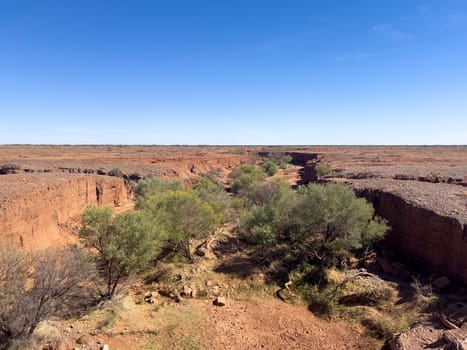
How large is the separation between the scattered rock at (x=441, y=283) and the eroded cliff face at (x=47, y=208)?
52.5ft

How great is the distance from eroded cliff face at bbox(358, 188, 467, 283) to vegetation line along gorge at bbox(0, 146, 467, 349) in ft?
0.17

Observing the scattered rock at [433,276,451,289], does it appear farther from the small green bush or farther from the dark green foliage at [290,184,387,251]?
the small green bush

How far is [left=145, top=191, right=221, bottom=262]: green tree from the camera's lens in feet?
46.6

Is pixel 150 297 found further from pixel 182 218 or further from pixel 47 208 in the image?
pixel 47 208

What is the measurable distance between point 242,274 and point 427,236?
831 cm

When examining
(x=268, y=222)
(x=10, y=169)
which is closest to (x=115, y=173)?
(x=10, y=169)

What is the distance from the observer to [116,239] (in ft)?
35.0

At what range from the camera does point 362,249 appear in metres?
14.8

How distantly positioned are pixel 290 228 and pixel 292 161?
66.5 m

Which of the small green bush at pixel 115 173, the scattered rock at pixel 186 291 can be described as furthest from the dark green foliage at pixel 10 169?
the scattered rock at pixel 186 291

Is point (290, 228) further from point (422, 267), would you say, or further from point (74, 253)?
point (74, 253)

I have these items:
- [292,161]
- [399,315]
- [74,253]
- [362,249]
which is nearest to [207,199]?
[362,249]

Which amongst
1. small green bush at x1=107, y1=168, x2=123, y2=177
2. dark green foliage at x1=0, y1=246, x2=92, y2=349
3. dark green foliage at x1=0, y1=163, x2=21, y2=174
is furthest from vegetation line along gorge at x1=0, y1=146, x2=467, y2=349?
small green bush at x1=107, y1=168, x2=123, y2=177

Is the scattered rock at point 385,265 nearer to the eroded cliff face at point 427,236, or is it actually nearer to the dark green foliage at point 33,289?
the eroded cliff face at point 427,236
